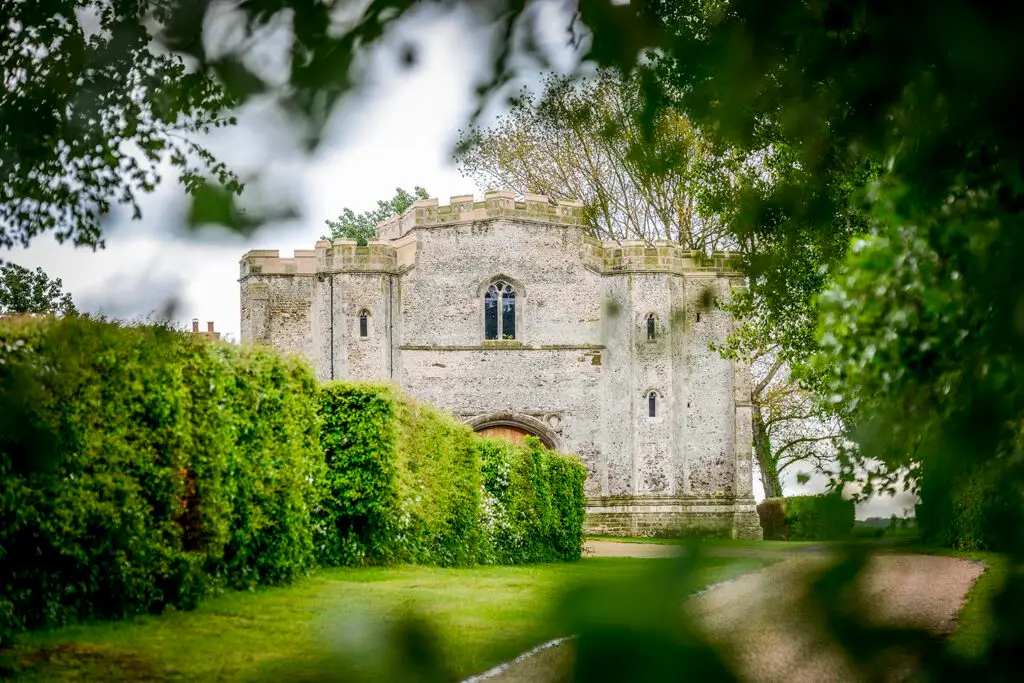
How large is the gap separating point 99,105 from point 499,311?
26.5m

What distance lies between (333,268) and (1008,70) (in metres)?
26.5

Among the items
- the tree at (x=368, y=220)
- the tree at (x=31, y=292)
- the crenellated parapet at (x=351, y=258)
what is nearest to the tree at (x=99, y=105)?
the tree at (x=31, y=292)

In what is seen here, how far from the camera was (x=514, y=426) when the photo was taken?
27.6 m

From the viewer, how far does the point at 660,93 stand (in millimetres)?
1470

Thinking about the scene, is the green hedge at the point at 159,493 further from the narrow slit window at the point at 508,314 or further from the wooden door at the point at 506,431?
the narrow slit window at the point at 508,314

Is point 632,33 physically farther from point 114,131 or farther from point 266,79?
point 114,131

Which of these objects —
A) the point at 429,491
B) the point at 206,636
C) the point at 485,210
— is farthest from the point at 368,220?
the point at 206,636

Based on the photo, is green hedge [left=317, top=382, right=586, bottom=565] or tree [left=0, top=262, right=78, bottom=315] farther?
green hedge [left=317, top=382, right=586, bottom=565]

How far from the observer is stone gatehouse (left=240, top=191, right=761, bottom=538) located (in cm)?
2703

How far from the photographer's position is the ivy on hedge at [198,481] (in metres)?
6.47

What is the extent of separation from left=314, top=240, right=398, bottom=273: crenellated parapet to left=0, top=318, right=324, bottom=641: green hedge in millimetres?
16618

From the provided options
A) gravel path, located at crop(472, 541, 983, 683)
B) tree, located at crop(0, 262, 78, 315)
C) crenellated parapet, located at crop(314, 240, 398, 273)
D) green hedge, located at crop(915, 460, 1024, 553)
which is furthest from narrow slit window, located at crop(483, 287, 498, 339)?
gravel path, located at crop(472, 541, 983, 683)

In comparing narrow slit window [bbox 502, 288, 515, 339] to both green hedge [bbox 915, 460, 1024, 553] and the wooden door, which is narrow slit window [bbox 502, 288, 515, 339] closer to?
the wooden door

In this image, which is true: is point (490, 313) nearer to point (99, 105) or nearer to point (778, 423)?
point (778, 423)
